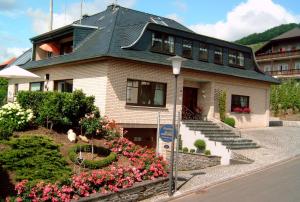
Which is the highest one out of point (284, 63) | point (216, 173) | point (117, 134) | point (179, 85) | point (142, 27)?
point (284, 63)

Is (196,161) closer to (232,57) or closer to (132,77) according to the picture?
(132,77)

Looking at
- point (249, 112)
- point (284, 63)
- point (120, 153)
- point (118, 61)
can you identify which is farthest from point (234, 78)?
point (284, 63)

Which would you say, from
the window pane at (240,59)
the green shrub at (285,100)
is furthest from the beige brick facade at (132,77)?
the green shrub at (285,100)

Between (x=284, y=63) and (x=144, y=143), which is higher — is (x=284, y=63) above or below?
above

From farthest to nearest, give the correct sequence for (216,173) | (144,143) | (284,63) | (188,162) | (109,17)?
(284,63) < (109,17) < (144,143) < (188,162) < (216,173)

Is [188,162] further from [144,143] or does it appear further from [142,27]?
[142,27]

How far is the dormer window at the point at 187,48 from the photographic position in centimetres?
2234

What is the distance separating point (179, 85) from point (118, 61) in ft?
15.0

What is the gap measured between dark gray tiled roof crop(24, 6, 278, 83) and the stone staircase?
3.24 metres

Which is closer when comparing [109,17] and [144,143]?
[144,143]

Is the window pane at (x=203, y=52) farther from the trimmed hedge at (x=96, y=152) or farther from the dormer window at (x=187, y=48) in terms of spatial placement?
the trimmed hedge at (x=96, y=152)

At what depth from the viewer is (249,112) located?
26531mm

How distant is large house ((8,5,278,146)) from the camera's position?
746 inches

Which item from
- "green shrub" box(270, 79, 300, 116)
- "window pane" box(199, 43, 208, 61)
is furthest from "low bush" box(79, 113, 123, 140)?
"green shrub" box(270, 79, 300, 116)
